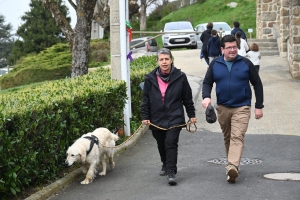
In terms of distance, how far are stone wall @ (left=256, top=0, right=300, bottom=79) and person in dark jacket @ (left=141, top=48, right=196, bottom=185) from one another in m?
12.3

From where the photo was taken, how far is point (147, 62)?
17.2 m

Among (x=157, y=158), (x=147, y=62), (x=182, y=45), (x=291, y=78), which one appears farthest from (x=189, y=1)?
(x=157, y=158)

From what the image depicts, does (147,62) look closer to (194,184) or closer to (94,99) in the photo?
(94,99)

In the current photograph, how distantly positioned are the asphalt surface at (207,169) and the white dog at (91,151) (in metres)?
0.19

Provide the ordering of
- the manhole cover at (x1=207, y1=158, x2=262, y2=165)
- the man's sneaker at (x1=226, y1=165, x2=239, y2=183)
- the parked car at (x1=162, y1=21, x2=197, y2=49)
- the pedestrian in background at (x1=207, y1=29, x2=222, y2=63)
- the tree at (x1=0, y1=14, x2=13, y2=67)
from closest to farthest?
1. the man's sneaker at (x1=226, y1=165, x2=239, y2=183)
2. the manhole cover at (x1=207, y1=158, x2=262, y2=165)
3. the pedestrian in background at (x1=207, y1=29, x2=222, y2=63)
4. the parked car at (x1=162, y1=21, x2=197, y2=49)
5. the tree at (x1=0, y1=14, x2=13, y2=67)

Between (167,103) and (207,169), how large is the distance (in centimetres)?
143

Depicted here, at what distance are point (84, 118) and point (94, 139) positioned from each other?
0.91 m

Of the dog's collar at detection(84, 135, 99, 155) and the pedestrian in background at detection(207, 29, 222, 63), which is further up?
the pedestrian in background at detection(207, 29, 222, 63)

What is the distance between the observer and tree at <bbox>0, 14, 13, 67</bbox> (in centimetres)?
7144

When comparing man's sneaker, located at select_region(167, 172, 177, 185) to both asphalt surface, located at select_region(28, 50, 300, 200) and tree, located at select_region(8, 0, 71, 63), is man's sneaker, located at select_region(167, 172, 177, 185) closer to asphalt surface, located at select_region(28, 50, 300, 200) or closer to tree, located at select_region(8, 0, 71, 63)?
asphalt surface, located at select_region(28, 50, 300, 200)

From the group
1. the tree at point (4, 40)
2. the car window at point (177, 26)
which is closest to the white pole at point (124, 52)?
the car window at point (177, 26)

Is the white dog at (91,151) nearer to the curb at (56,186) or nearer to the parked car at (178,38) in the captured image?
the curb at (56,186)

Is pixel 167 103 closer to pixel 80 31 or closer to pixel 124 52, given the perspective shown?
pixel 124 52

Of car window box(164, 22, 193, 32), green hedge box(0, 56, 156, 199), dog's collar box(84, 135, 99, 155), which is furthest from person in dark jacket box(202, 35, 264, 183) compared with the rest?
car window box(164, 22, 193, 32)
